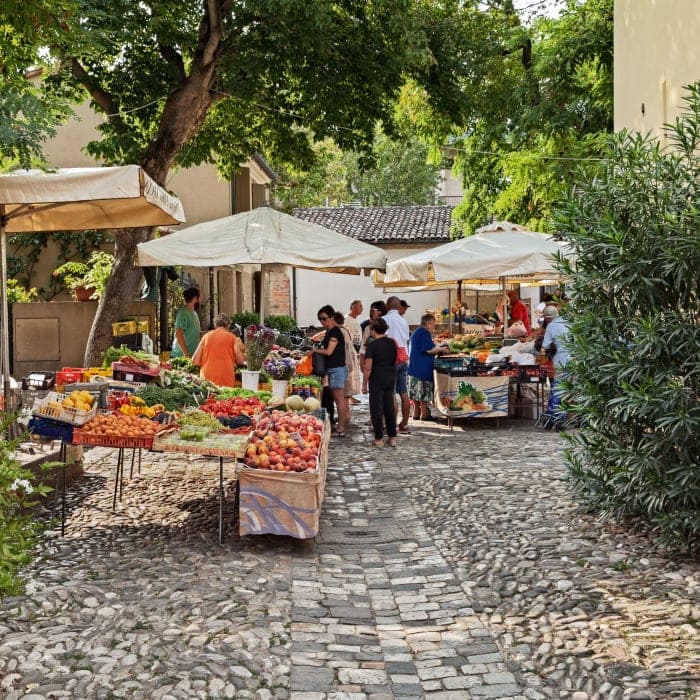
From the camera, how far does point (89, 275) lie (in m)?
19.3

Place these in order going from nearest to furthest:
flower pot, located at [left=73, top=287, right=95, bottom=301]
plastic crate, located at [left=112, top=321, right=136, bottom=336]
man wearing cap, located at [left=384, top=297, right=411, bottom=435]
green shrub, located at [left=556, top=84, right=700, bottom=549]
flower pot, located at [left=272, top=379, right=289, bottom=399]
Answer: green shrub, located at [left=556, top=84, right=700, bottom=549]
flower pot, located at [left=272, top=379, right=289, bottom=399]
man wearing cap, located at [left=384, top=297, right=411, bottom=435]
plastic crate, located at [left=112, top=321, right=136, bottom=336]
flower pot, located at [left=73, top=287, right=95, bottom=301]

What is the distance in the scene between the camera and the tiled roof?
122 feet

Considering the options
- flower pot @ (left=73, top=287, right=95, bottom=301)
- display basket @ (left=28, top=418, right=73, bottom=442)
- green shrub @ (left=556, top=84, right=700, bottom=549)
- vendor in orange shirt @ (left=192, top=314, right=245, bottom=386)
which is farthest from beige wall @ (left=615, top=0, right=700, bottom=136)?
flower pot @ (left=73, top=287, right=95, bottom=301)

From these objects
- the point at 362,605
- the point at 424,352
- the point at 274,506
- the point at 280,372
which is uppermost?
the point at 424,352

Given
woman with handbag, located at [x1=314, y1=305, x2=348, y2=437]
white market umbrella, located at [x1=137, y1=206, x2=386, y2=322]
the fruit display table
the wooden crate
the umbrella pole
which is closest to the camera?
the wooden crate

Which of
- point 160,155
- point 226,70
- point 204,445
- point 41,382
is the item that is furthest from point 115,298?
point 204,445

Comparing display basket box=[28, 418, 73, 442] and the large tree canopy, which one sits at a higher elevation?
the large tree canopy

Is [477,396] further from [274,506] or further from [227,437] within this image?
[274,506]

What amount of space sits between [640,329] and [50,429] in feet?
15.1

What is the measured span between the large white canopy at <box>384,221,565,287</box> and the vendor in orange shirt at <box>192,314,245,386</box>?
136 inches

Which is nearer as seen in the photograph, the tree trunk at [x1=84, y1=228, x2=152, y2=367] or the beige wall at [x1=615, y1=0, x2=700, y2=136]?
the beige wall at [x1=615, y1=0, x2=700, y2=136]

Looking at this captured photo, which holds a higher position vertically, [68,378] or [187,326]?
[187,326]

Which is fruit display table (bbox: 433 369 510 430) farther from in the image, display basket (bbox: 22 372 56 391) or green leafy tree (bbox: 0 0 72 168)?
green leafy tree (bbox: 0 0 72 168)

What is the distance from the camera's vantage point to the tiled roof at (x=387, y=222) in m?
37.2
